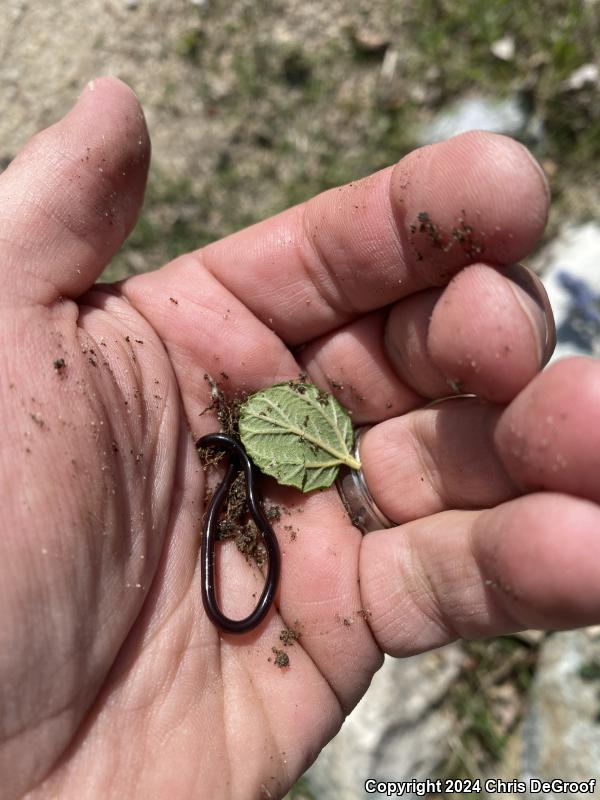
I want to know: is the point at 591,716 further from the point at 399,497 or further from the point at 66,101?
the point at 66,101


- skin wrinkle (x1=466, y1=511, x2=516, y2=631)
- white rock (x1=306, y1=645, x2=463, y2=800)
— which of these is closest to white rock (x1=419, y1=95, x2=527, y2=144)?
skin wrinkle (x1=466, y1=511, x2=516, y2=631)

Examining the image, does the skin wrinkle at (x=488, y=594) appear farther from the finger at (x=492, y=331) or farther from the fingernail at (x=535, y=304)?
the fingernail at (x=535, y=304)

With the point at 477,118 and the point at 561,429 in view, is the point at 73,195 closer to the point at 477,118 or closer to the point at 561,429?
the point at 561,429

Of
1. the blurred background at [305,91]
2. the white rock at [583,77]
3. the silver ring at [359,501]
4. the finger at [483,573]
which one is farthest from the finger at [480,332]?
the white rock at [583,77]

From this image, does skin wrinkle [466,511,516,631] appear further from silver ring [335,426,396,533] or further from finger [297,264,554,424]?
silver ring [335,426,396,533]

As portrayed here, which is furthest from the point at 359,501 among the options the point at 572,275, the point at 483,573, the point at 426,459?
the point at 572,275
